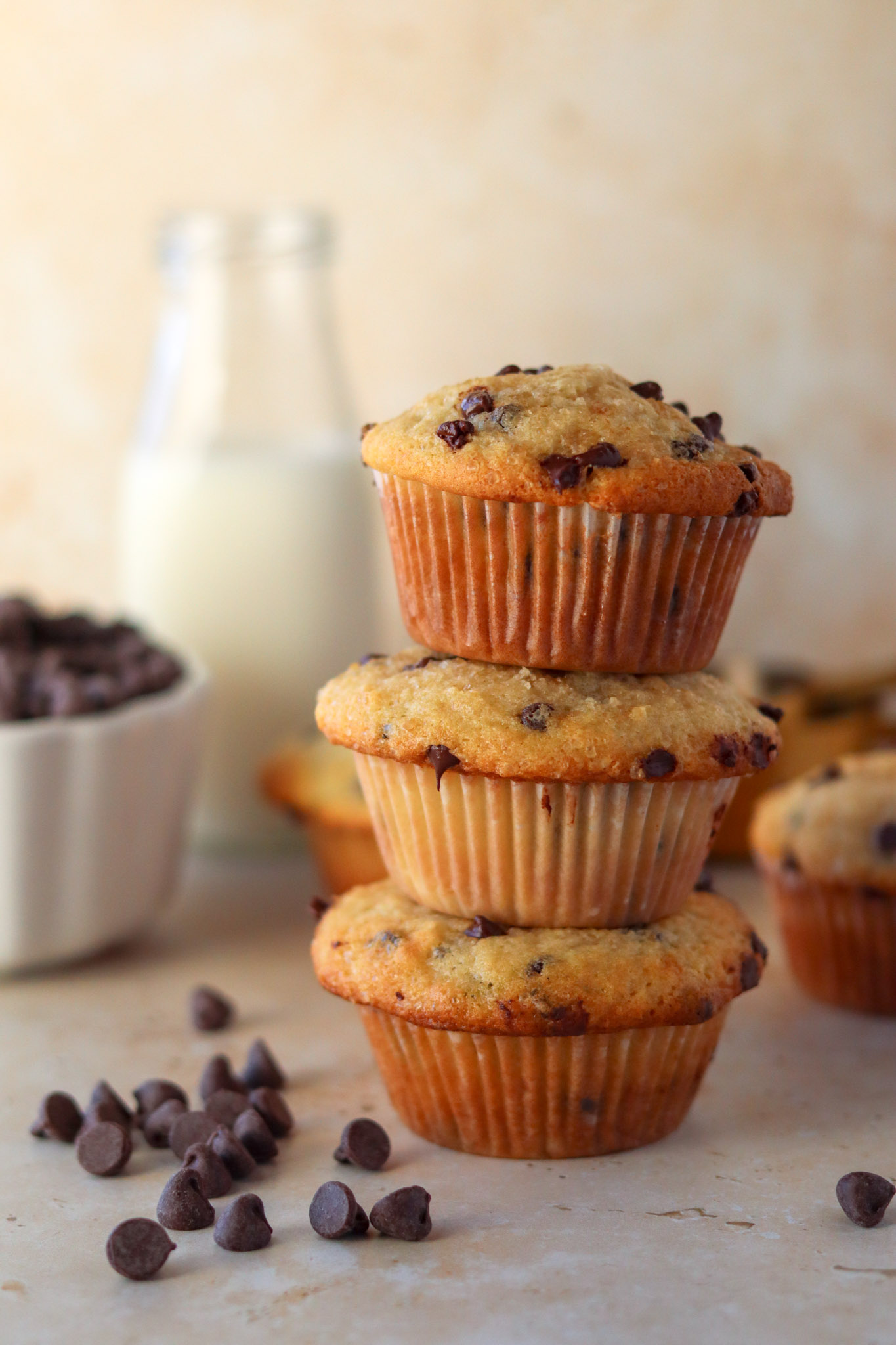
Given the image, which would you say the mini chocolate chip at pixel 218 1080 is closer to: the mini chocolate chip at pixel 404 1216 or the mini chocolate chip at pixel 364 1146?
the mini chocolate chip at pixel 364 1146

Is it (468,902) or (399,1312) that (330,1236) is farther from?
(468,902)

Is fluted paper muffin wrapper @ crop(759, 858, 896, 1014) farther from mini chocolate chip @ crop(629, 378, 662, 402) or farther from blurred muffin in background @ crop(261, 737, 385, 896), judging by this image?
mini chocolate chip @ crop(629, 378, 662, 402)

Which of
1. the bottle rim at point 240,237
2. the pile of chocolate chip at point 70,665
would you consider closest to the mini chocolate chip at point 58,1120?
the pile of chocolate chip at point 70,665

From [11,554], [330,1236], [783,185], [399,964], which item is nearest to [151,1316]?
[330,1236]

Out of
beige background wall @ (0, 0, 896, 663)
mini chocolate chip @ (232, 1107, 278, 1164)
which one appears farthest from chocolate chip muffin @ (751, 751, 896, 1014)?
beige background wall @ (0, 0, 896, 663)

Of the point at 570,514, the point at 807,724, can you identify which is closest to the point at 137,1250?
the point at 570,514
